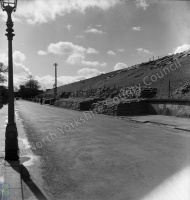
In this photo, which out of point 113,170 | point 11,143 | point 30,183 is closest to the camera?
point 30,183

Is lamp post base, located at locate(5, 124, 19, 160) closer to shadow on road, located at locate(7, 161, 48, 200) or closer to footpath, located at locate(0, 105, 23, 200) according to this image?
footpath, located at locate(0, 105, 23, 200)

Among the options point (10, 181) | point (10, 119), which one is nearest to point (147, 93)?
point (10, 119)

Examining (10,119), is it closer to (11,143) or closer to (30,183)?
(11,143)

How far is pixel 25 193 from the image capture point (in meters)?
4.85

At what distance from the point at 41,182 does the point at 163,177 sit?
2.47 meters

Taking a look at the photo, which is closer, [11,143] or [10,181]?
[10,181]

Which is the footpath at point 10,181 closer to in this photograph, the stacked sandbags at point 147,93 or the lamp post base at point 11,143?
the lamp post base at point 11,143

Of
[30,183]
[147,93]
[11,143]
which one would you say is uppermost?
[147,93]

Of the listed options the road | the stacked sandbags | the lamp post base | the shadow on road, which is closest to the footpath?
the shadow on road

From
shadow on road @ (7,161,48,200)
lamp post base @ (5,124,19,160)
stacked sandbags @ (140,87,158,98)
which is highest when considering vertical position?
stacked sandbags @ (140,87,158,98)

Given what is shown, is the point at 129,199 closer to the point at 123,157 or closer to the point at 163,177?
the point at 163,177

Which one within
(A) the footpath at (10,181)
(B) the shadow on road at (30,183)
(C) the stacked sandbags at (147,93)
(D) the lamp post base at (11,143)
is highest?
(C) the stacked sandbags at (147,93)

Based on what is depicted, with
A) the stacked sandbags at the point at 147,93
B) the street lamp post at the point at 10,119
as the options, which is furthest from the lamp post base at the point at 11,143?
the stacked sandbags at the point at 147,93

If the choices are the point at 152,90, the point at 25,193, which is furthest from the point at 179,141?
the point at 152,90
